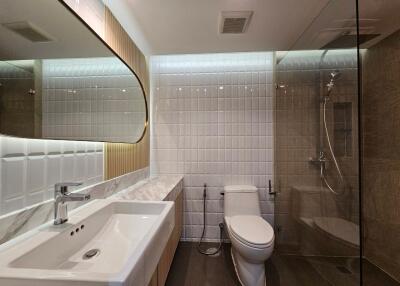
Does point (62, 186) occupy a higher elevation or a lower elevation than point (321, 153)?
lower

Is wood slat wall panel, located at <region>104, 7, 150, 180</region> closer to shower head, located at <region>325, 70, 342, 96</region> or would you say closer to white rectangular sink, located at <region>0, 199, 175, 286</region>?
white rectangular sink, located at <region>0, 199, 175, 286</region>

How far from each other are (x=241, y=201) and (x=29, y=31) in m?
2.02

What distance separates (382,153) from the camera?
1.88 metres

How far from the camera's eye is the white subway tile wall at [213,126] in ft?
7.81

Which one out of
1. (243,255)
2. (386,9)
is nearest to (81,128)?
(243,255)

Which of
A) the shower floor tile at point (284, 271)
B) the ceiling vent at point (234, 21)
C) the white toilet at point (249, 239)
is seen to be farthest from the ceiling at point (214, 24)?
the shower floor tile at point (284, 271)

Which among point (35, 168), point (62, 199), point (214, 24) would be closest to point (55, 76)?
point (35, 168)

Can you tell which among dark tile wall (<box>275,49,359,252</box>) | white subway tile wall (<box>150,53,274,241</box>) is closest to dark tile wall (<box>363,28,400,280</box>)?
dark tile wall (<box>275,49,359,252</box>)

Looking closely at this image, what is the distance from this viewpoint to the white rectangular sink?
506 mm

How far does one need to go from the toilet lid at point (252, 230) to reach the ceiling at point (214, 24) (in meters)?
1.66

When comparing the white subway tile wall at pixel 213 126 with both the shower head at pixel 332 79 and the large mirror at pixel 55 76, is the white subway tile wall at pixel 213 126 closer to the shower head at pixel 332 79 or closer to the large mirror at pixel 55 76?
the shower head at pixel 332 79

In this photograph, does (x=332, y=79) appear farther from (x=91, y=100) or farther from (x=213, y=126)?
(x=91, y=100)

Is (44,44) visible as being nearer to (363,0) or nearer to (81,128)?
(81,128)

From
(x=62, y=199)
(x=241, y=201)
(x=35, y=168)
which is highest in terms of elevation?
(x=35, y=168)
